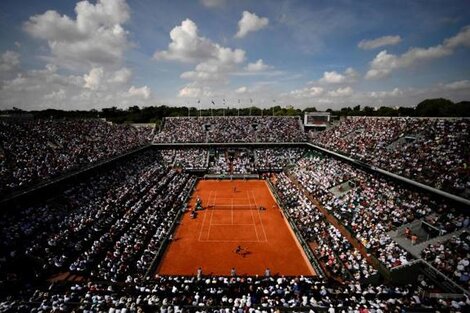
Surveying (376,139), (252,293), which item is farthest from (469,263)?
(376,139)

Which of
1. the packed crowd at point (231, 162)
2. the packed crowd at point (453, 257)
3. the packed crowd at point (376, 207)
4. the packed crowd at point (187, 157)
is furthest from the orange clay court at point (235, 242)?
the packed crowd at point (187, 157)

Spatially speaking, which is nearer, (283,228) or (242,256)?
(242,256)

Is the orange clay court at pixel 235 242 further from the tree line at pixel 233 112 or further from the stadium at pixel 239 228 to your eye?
the tree line at pixel 233 112

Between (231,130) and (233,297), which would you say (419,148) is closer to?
(233,297)

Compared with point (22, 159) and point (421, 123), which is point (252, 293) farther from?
point (421, 123)

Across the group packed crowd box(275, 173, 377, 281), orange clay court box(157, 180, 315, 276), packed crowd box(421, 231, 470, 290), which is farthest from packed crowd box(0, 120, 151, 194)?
packed crowd box(421, 231, 470, 290)

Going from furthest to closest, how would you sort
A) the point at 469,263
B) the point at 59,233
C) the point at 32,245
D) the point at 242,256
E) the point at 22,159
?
1. the point at 22,159
2. the point at 242,256
3. the point at 59,233
4. the point at 32,245
5. the point at 469,263
